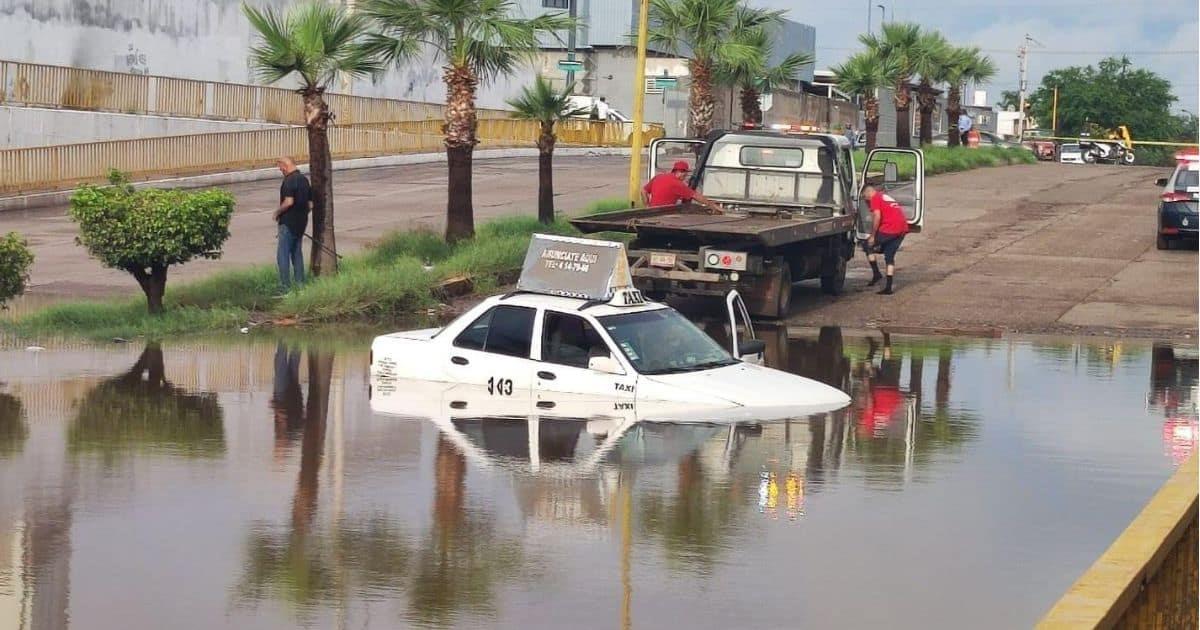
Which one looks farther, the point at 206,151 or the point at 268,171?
the point at 268,171

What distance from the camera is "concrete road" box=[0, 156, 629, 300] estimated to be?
84.7 ft

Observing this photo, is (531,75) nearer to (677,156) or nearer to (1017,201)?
(677,156)

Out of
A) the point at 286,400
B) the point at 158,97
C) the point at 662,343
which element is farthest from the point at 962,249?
the point at 158,97

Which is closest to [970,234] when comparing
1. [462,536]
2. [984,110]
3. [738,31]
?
[738,31]

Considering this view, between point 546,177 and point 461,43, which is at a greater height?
point 461,43

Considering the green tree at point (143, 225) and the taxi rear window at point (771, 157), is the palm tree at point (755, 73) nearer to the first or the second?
the taxi rear window at point (771, 157)

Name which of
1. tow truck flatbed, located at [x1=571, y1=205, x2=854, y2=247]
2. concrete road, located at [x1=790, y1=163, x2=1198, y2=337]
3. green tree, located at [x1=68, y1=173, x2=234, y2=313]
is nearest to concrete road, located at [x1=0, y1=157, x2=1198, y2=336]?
concrete road, located at [x1=790, y1=163, x2=1198, y2=337]

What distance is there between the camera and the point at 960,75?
6103 centimetres

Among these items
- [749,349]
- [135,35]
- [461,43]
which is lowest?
[749,349]

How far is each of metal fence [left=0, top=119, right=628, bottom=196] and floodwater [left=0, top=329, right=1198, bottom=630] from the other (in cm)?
2125

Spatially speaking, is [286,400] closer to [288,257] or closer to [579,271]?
[579,271]

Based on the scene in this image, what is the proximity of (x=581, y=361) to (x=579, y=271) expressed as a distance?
843 mm

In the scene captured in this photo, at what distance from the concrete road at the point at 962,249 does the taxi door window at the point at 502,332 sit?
800 cm

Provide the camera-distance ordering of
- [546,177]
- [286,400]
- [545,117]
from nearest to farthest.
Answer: [286,400], [546,177], [545,117]
